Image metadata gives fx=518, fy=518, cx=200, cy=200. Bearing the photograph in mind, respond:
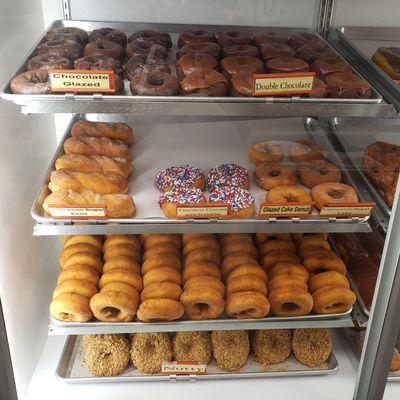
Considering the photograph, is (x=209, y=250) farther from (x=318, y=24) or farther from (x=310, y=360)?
(x=318, y=24)

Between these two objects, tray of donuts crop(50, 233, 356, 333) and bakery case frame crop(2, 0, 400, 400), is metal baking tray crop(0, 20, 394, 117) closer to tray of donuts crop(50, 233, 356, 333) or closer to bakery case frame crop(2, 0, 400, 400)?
bakery case frame crop(2, 0, 400, 400)

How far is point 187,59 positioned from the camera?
4.25ft

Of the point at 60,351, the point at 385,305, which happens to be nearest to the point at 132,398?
the point at 60,351

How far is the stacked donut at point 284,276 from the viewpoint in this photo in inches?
55.0

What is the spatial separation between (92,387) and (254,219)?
0.69 meters

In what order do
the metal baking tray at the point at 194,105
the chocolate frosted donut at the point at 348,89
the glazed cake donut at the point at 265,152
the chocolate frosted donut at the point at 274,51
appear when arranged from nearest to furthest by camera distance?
1. the metal baking tray at the point at 194,105
2. the chocolate frosted donut at the point at 348,89
3. the chocolate frosted donut at the point at 274,51
4. the glazed cake donut at the point at 265,152

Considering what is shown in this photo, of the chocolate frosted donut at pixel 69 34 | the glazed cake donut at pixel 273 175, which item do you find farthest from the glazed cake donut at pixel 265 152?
the chocolate frosted donut at pixel 69 34

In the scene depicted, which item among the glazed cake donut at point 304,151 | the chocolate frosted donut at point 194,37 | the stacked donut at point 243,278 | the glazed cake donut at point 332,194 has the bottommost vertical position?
the stacked donut at point 243,278

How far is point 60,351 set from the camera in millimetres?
1587

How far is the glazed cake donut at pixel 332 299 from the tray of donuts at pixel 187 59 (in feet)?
1.73

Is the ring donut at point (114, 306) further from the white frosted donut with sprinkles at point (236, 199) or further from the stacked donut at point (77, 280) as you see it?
the white frosted donut with sprinkles at point (236, 199)

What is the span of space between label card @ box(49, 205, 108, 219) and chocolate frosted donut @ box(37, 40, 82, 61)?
36cm

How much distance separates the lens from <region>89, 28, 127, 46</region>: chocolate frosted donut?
138 cm

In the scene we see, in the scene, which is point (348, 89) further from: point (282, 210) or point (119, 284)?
point (119, 284)
